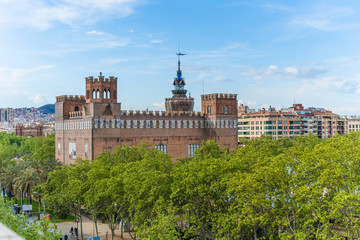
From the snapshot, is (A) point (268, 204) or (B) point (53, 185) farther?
(B) point (53, 185)

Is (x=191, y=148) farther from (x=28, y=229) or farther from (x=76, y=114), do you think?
(x=28, y=229)

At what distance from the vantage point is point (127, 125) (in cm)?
8312

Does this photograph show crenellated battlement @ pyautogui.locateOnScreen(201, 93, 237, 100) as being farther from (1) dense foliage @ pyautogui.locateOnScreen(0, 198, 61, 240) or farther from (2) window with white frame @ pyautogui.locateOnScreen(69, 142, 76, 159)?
(1) dense foliage @ pyautogui.locateOnScreen(0, 198, 61, 240)

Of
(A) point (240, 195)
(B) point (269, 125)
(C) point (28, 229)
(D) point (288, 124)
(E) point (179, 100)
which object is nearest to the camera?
(C) point (28, 229)

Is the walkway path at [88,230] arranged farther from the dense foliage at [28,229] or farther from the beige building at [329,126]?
the beige building at [329,126]

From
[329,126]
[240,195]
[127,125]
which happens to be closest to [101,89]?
[127,125]

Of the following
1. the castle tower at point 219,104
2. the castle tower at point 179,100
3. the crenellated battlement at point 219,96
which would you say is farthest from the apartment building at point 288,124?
the crenellated battlement at point 219,96

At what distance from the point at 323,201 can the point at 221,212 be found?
1017cm

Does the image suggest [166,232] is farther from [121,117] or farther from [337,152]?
[121,117]

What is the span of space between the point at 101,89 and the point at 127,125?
7711 mm

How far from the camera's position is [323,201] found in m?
32.9

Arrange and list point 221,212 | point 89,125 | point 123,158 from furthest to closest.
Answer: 1. point 89,125
2. point 123,158
3. point 221,212

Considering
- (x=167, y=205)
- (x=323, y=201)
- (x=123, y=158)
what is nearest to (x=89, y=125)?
(x=123, y=158)

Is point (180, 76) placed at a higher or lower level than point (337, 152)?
higher
